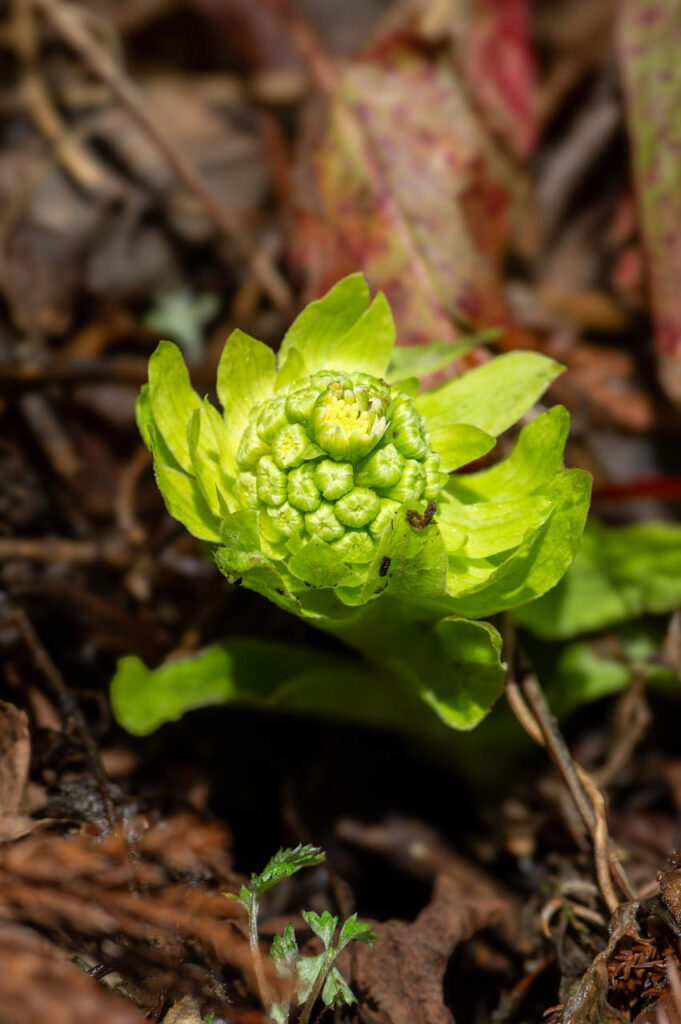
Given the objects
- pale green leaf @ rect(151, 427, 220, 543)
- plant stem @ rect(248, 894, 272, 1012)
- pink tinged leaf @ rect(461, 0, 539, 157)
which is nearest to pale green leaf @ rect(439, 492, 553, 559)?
pale green leaf @ rect(151, 427, 220, 543)

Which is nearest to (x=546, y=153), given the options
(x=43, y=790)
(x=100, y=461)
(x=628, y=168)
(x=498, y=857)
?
(x=628, y=168)

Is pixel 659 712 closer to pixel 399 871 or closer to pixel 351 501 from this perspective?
pixel 399 871

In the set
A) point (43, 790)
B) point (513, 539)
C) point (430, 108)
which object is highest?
point (430, 108)

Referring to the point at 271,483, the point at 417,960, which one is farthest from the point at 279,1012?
the point at 271,483

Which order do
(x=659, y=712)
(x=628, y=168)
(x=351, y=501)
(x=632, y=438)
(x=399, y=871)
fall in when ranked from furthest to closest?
(x=628, y=168) < (x=632, y=438) < (x=659, y=712) < (x=399, y=871) < (x=351, y=501)

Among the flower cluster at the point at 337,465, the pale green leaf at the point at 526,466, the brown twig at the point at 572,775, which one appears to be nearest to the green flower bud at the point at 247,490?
the flower cluster at the point at 337,465

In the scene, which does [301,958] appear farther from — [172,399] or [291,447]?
[172,399]
